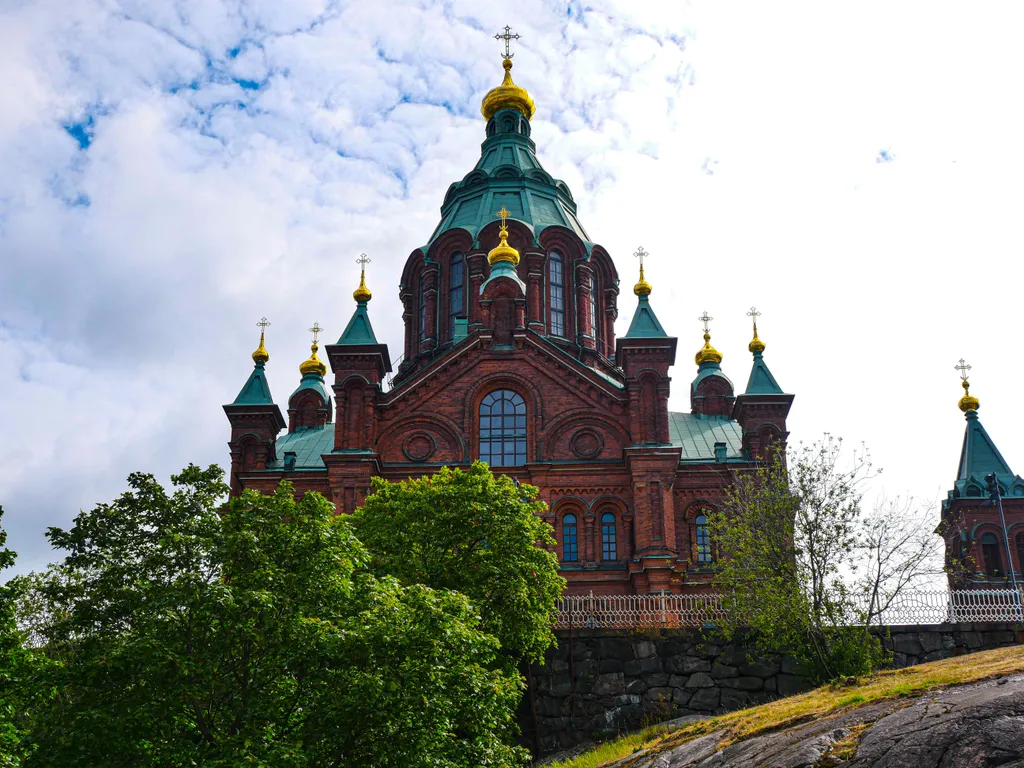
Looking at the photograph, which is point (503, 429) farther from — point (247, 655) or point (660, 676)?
point (247, 655)

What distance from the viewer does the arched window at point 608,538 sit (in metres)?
36.9

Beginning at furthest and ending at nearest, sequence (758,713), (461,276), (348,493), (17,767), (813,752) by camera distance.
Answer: (461,276), (348,493), (758,713), (17,767), (813,752)

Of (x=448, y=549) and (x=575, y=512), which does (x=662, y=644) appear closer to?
(x=448, y=549)

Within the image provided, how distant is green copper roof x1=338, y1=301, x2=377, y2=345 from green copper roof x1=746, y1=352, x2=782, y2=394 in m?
14.2

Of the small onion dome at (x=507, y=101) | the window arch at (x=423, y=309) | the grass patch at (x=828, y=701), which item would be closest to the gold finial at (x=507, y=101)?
the small onion dome at (x=507, y=101)

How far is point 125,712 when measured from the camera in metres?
17.4

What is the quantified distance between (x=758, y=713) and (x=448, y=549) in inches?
325

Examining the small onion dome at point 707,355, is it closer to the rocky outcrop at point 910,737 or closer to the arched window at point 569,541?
the arched window at point 569,541

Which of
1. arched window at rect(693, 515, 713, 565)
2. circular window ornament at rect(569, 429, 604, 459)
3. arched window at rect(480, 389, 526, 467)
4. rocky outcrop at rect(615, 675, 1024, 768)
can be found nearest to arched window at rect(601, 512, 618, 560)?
circular window ornament at rect(569, 429, 604, 459)

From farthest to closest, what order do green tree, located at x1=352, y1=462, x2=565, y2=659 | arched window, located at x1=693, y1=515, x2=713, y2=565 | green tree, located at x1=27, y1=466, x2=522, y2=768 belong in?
arched window, located at x1=693, y1=515, x2=713, y2=565 → green tree, located at x1=352, y1=462, x2=565, y2=659 → green tree, located at x1=27, y1=466, x2=522, y2=768

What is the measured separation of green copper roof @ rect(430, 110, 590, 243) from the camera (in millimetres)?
49906

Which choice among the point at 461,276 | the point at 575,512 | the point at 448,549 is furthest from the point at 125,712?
the point at 461,276

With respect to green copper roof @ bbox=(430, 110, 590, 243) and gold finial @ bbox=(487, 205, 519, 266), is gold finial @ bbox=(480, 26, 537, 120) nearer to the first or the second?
green copper roof @ bbox=(430, 110, 590, 243)

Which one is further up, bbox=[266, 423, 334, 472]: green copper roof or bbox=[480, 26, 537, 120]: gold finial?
bbox=[480, 26, 537, 120]: gold finial
